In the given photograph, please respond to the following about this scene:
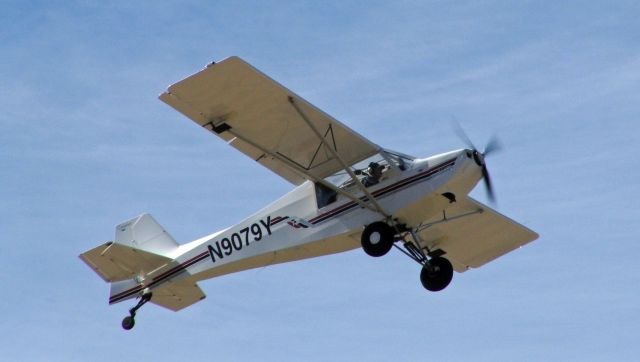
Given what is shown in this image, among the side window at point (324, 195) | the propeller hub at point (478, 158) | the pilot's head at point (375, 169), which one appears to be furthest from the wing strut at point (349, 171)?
the propeller hub at point (478, 158)

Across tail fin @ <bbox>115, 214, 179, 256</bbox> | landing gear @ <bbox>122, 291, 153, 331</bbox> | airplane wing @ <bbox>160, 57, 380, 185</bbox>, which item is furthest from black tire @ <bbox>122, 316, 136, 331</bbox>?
airplane wing @ <bbox>160, 57, 380, 185</bbox>

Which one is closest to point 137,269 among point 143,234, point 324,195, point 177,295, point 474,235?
point 177,295

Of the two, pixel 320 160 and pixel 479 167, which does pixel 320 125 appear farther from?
pixel 479 167

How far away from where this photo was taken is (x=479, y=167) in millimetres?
20672

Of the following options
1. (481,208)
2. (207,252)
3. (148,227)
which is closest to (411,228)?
(481,208)

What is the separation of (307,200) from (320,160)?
0.73 m

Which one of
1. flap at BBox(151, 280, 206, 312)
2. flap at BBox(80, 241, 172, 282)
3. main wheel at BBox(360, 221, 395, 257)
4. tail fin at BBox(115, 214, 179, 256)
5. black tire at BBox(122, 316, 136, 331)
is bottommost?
black tire at BBox(122, 316, 136, 331)

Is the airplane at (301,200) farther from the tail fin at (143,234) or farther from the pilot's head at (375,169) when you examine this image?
the tail fin at (143,234)

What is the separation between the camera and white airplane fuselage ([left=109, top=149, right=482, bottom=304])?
20.6m

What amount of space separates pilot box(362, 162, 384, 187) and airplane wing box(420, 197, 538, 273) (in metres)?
1.91

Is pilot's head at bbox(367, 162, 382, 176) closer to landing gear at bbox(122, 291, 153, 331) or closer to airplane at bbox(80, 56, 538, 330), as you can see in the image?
airplane at bbox(80, 56, 538, 330)

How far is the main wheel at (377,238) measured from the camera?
20672 mm

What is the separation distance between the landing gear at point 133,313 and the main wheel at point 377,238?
14.5 feet

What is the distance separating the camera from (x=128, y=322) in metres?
22.7
